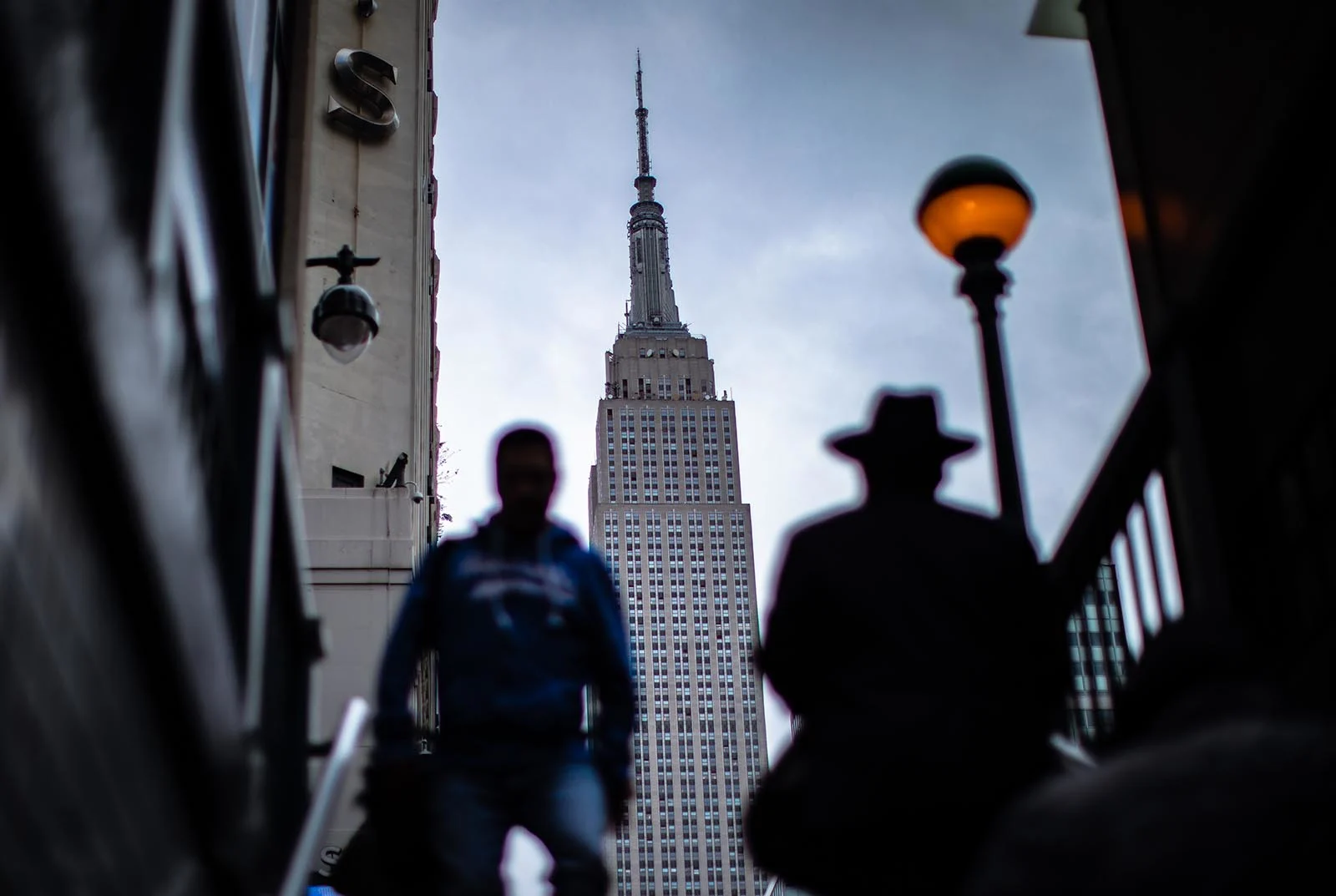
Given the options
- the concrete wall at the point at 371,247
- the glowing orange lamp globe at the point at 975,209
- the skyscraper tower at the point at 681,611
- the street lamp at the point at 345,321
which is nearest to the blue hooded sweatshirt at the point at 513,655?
the glowing orange lamp globe at the point at 975,209

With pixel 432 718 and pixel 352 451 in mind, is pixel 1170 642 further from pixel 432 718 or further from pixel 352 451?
pixel 432 718

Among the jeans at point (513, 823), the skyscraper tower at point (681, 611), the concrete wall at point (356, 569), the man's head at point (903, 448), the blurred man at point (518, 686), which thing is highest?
the skyscraper tower at point (681, 611)

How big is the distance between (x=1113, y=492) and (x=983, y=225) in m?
1.80

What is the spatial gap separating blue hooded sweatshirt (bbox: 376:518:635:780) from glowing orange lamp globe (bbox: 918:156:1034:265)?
114 inches

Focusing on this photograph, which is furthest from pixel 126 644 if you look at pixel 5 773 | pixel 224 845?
pixel 224 845

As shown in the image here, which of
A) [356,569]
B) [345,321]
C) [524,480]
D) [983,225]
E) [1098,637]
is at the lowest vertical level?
[1098,637]

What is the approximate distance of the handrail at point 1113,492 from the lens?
5266 millimetres

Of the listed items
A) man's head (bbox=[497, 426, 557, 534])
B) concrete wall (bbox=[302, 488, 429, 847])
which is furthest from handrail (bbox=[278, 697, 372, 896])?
concrete wall (bbox=[302, 488, 429, 847])

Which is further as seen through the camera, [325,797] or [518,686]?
[325,797]

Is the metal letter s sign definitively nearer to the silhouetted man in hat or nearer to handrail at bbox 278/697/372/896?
handrail at bbox 278/697/372/896

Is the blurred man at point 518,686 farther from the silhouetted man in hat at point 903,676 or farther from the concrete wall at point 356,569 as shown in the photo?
the concrete wall at point 356,569

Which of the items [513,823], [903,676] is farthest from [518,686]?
[903,676]

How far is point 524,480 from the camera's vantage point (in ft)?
15.9

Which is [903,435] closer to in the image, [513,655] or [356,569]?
[513,655]
